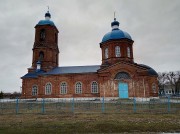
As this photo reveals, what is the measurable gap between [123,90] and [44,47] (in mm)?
15580

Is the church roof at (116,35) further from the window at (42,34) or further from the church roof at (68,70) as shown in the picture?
the window at (42,34)

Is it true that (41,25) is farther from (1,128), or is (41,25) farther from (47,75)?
(1,128)

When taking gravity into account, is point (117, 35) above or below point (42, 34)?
below

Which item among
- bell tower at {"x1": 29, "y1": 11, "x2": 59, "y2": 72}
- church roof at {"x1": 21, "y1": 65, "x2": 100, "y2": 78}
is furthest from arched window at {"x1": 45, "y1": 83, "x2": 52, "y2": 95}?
bell tower at {"x1": 29, "y1": 11, "x2": 59, "y2": 72}

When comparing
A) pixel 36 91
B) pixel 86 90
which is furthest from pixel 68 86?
pixel 36 91

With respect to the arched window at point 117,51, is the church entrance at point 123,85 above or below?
below

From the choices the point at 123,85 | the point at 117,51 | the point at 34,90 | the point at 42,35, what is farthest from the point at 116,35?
the point at 34,90

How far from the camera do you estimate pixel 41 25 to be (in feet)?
110

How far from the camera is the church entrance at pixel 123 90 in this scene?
25938mm

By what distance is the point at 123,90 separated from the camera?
26.0m

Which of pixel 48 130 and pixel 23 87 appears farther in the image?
pixel 23 87

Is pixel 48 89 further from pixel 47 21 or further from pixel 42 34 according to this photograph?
pixel 47 21

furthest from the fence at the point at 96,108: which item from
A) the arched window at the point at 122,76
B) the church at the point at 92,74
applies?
the arched window at the point at 122,76

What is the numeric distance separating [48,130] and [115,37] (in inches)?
865
